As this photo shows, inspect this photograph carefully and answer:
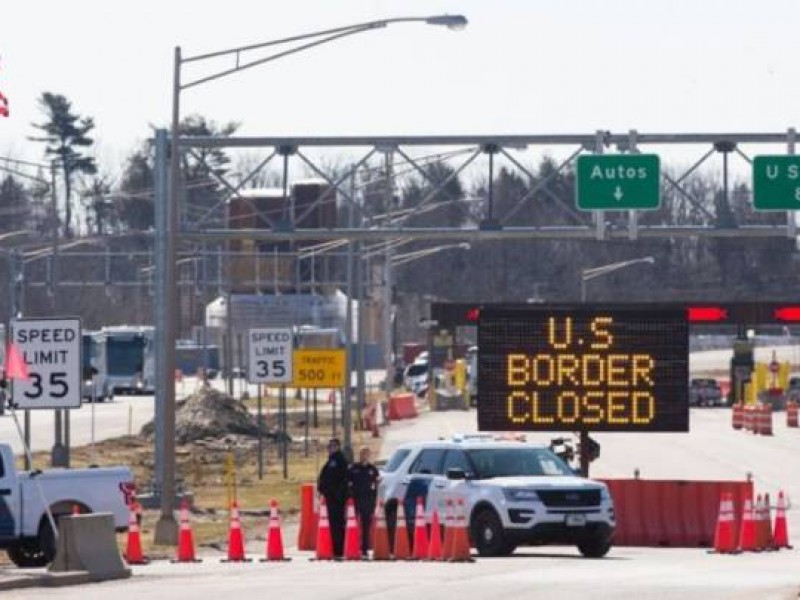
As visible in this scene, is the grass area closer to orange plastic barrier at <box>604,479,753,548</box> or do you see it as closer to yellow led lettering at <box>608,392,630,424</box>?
orange plastic barrier at <box>604,479,753,548</box>

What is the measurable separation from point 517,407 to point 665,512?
3.01 m

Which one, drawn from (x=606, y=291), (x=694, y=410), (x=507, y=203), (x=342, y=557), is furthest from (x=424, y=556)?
(x=606, y=291)

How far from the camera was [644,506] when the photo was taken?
3319cm

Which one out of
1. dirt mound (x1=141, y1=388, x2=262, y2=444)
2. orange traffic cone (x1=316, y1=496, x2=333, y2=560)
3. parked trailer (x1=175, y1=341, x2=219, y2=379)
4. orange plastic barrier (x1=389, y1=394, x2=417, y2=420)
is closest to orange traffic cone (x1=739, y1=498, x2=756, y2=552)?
orange traffic cone (x1=316, y1=496, x2=333, y2=560)

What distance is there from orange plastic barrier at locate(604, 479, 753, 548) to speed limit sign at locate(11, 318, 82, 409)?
9.00 meters

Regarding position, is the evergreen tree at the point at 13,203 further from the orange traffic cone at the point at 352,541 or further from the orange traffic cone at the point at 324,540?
the orange traffic cone at the point at 352,541

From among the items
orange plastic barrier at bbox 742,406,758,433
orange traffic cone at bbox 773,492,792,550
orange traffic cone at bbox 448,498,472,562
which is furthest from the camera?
orange plastic barrier at bbox 742,406,758,433

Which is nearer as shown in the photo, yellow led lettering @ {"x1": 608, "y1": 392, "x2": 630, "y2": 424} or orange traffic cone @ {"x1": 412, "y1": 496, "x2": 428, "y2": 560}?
orange traffic cone @ {"x1": 412, "y1": 496, "x2": 428, "y2": 560}

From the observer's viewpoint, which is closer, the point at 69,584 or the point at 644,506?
the point at 69,584

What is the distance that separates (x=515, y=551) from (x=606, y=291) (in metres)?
115

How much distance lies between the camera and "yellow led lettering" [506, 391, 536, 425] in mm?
31875

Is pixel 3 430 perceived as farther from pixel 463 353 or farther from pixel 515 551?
pixel 463 353

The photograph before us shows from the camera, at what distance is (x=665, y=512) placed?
3316 centimetres

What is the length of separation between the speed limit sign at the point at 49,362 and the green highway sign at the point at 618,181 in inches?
589
